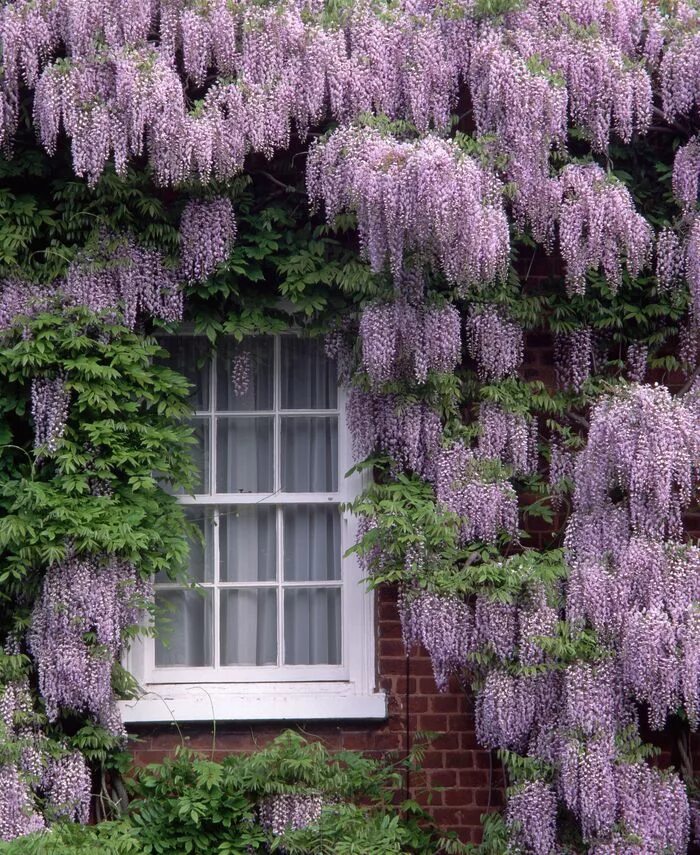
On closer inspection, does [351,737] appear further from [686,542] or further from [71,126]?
[71,126]

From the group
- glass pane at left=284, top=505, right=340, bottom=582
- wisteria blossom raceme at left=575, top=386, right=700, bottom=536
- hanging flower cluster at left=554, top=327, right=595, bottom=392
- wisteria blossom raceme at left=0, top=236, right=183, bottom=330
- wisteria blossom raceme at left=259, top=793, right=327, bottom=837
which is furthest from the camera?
glass pane at left=284, top=505, right=340, bottom=582

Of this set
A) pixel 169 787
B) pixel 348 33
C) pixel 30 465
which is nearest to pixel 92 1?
pixel 348 33

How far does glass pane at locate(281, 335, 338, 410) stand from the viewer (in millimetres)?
6383

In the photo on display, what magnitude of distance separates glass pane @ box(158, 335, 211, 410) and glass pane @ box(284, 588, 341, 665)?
3.52 ft

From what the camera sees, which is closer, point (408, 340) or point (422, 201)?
point (422, 201)

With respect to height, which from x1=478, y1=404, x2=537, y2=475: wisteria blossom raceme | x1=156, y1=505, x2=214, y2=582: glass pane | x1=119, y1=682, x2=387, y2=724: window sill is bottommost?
x1=119, y1=682, x2=387, y2=724: window sill

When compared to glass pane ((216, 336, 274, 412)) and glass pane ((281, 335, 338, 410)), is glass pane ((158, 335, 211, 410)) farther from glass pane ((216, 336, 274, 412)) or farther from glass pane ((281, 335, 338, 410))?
glass pane ((281, 335, 338, 410))

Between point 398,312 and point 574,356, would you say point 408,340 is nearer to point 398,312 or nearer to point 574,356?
point 398,312

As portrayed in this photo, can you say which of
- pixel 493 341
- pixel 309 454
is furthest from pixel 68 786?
pixel 493 341

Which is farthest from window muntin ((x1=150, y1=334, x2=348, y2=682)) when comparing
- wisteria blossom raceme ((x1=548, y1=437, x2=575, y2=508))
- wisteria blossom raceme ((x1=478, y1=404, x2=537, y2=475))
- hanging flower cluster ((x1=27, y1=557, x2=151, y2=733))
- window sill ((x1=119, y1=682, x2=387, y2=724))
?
wisteria blossom raceme ((x1=548, y1=437, x2=575, y2=508))

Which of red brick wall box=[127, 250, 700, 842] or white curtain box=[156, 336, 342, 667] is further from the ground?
white curtain box=[156, 336, 342, 667]

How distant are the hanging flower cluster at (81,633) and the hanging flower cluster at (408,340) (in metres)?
1.54

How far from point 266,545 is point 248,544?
0.29 feet

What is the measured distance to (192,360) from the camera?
6426 mm
